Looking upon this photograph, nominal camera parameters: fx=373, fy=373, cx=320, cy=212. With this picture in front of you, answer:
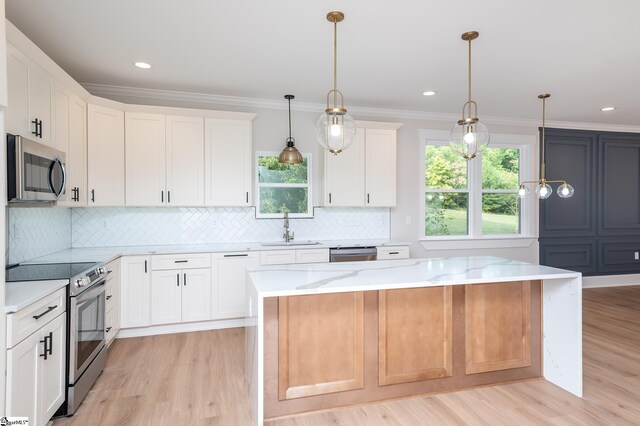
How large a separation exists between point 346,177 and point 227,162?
1.47 m

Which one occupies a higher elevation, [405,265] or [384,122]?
[384,122]

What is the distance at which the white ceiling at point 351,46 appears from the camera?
8.38 ft

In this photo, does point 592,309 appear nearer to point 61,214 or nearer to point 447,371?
point 447,371

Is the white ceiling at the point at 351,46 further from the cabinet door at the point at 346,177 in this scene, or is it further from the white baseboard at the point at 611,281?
the white baseboard at the point at 611,281

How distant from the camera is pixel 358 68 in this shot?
361 cm

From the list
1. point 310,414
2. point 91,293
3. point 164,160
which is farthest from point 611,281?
point 91,293

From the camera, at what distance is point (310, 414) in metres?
2.41

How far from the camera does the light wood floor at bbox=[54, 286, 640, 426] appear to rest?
93.4 inches

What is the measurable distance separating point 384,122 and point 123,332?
12.9 ft

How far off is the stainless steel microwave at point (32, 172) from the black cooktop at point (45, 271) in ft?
1.60

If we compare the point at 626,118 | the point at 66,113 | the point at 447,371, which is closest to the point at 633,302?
the point at 626,118

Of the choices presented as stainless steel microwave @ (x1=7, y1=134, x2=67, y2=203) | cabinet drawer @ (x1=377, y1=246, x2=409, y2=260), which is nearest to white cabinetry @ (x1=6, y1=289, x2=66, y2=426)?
stainless steel microwave @ (x1=7, y1=134, x2=67, y2=203)

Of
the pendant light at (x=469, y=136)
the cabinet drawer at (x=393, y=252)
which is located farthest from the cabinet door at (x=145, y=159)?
the pendant light at (x=469, y=136)

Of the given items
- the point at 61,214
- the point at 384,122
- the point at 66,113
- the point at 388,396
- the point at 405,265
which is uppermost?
the point at 384,122
